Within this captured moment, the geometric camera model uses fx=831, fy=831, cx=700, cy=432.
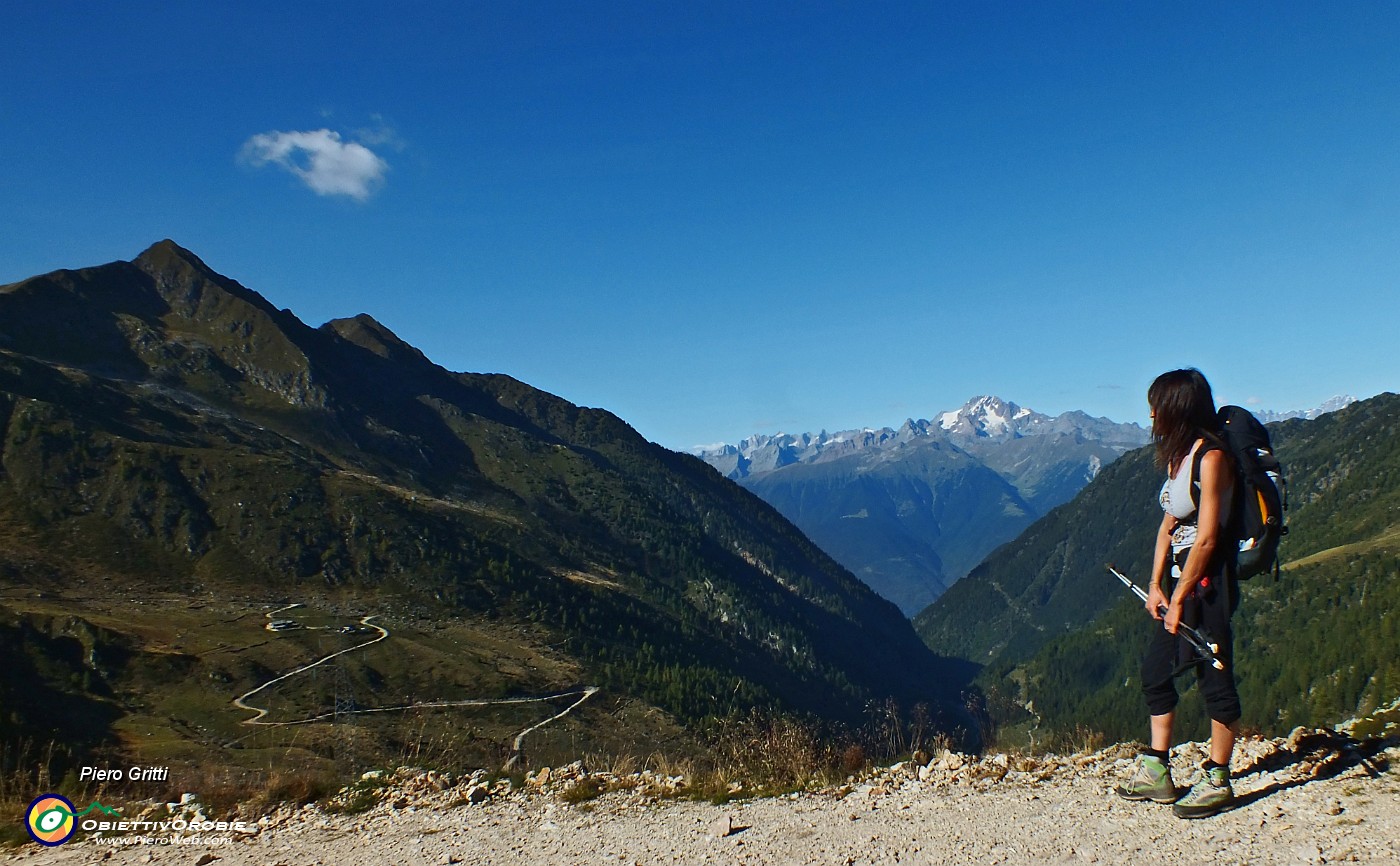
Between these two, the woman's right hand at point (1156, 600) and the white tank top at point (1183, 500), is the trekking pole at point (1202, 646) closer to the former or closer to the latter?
the woman's right hand at point (1156, 600)

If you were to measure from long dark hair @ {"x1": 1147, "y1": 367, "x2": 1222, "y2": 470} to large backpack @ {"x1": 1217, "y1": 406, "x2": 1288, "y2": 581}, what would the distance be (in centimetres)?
19

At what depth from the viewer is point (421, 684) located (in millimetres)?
91750

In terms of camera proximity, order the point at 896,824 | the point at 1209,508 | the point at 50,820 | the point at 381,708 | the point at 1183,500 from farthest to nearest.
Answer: the point at 381,708, the point at 50,820, the point at 896,824, the point at 1183,500, the point at 1209,508

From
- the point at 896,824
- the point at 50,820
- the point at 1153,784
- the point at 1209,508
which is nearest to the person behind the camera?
the point at 1209,508

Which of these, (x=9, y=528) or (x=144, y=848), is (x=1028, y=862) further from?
(x=9, y=528)

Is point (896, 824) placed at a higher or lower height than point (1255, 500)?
lower

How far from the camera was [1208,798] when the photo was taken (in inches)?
283

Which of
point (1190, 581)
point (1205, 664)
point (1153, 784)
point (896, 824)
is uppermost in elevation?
point (1190, 581)

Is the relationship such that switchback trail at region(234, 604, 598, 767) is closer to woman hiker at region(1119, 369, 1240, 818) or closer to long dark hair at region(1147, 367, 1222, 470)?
woman hiker at region(1119, 369, 1240, 818)

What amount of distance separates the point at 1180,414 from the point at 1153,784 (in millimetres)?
3379

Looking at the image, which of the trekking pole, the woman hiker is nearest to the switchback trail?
the woman hiker

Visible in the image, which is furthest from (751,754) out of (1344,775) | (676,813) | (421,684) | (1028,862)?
(421,684)

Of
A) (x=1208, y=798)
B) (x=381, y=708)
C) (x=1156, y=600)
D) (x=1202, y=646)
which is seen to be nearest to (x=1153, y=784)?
(x=1208, y=798)

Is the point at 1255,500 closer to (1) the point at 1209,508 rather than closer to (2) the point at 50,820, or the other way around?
(1) the point at 1209,508
